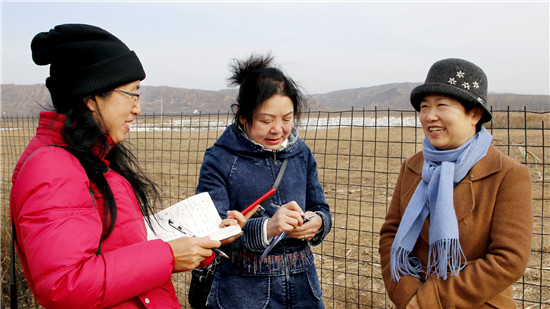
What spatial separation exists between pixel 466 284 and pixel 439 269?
0.13 meters

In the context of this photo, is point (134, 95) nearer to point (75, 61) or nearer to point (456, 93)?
point (75, 61)

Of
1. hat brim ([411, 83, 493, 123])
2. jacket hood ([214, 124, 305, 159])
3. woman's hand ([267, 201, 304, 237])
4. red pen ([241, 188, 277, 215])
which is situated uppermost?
hat brim ([411, 83, 493, 123])

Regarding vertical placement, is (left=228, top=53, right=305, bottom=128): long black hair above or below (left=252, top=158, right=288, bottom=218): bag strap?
above

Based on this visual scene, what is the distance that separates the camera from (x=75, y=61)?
64.4 inches

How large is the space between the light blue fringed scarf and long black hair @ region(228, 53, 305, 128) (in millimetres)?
746

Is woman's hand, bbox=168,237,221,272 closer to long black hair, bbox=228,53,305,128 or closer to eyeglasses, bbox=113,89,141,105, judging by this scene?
eyeglasses, bbox=113,89,141,105

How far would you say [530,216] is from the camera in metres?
1.94

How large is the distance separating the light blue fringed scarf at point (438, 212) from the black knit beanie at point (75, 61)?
1409 millimetres

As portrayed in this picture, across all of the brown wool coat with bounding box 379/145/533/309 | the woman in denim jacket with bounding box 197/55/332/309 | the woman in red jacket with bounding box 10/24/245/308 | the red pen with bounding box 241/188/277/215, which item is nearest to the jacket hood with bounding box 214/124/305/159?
the woman in denim jacket with bounding box 197/55/332/309

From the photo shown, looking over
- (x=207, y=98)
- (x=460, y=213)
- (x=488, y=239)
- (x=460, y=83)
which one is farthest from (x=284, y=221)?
(x=207, y=98)

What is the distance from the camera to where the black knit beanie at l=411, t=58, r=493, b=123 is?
6.70 ft

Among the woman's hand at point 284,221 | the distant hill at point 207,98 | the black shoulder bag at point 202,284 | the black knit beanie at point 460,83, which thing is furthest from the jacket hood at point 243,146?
the distant hill at point 207,98

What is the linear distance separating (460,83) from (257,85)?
971 mm

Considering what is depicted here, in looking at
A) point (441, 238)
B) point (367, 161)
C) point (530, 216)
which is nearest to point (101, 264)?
Result: point (441, 238)
